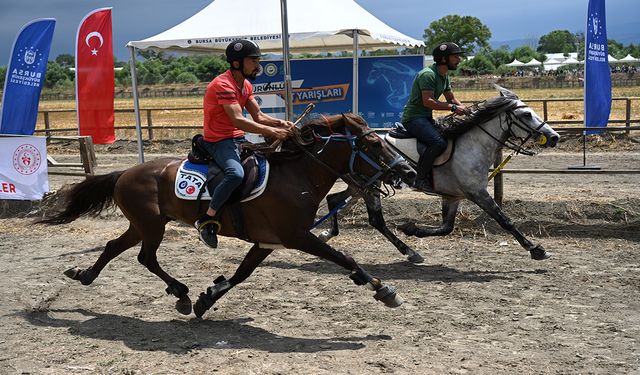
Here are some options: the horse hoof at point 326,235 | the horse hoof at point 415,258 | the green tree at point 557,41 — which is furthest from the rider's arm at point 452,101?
the green tree at point 557,41

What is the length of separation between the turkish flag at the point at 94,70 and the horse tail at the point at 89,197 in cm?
735

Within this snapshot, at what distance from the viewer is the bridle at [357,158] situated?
701 centimetres

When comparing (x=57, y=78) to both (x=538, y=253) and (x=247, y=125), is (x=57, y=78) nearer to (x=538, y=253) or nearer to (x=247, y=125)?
(x=538, y=253)

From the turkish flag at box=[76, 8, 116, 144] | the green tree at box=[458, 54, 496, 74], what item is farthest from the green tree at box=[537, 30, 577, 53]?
the turkish flag at box=[76, 8, 116, 144]

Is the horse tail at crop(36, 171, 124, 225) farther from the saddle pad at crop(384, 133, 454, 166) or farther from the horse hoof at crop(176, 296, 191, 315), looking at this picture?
the saddle pad at crop(384, 133, 454, 166)

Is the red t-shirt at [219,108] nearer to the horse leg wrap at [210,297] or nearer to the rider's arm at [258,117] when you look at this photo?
the rider's arm at [258,117]

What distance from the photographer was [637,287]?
8.03 metres

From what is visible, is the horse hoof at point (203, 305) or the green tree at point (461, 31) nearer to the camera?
the horse hoof at point (203, 305)

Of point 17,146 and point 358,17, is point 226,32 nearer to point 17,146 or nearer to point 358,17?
point 358,17

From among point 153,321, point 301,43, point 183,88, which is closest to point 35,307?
point 153,321

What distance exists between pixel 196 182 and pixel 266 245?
2.84 ft

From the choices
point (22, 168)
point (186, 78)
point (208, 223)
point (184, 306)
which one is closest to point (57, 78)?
point (186, 78)

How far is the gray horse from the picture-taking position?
9.39m

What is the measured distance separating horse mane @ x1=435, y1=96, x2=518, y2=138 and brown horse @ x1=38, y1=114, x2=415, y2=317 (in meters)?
2.79
